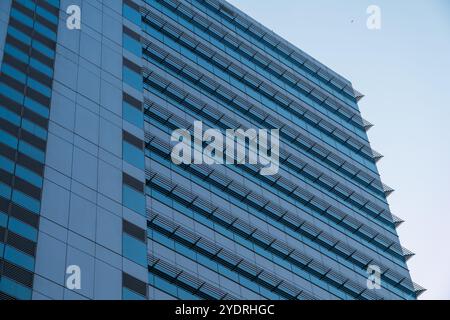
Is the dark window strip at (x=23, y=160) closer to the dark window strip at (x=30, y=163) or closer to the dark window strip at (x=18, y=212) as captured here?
the dark window strip at (x=30, y=163)

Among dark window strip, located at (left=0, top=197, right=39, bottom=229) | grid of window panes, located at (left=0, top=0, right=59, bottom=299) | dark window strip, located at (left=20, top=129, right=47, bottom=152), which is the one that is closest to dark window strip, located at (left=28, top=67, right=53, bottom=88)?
grid of window panes, located at (left=0, top=0, right=59, bottom=299)

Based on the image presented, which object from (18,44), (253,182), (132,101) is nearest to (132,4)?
(132,101)

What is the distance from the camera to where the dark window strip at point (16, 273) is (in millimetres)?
44969

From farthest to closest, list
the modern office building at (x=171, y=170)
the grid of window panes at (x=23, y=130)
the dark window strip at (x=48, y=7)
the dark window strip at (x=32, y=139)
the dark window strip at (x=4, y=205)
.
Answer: the dark window strip at (x=48, y=7), the dark window strip at (x=32, y=139), the modern office building at (x=171, y=170), the dark window strip at (x=4, y=205), the grid of window panes at (x=23, y=130)

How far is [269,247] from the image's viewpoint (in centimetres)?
6912

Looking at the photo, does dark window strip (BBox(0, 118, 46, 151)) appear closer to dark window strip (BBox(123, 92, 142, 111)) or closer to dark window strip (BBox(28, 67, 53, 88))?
dark window strip (BBox(28, 67, 53, 88))

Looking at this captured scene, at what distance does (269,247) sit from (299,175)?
1397 centimetres

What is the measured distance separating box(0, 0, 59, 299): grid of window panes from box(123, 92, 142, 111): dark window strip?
19.6 ft

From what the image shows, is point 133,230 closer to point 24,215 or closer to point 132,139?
point 24,215

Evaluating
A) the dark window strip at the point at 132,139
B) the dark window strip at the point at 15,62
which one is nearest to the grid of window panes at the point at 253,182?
the dark window strip at the point at 132,139

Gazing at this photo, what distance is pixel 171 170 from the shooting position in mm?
66062

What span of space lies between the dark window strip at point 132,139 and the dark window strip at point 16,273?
17.1 m
